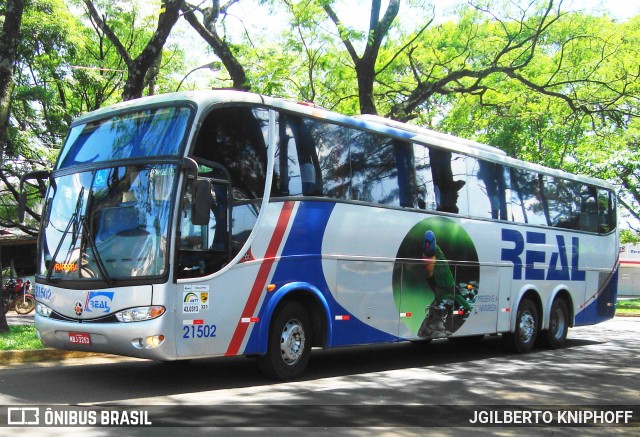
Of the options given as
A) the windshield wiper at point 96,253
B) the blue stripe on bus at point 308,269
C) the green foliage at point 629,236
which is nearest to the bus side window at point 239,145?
the blue stripe on bus at point 308,269

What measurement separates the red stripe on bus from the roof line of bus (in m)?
1.39

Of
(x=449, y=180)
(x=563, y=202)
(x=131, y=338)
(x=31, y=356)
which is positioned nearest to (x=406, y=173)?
(x=449, y=180)

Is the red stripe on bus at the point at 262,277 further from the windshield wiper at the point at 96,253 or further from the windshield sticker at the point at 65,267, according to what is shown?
the windshield sticker at the point at 65,267

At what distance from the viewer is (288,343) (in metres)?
9.23

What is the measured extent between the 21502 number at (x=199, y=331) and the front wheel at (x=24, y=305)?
16085 mm

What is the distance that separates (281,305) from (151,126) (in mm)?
2744

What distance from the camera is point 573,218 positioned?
51.5 feet

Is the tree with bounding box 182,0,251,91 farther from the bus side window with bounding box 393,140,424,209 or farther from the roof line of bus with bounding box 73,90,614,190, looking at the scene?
the bus side window with bounding box 393,140,424,209

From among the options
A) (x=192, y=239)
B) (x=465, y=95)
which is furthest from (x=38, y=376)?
(x=465, y=95)

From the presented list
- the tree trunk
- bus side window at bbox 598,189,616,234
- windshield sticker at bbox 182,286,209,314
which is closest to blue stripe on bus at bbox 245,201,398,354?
windshield sticker at bbox 182,286,209,314

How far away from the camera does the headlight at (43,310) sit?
852 centimetres

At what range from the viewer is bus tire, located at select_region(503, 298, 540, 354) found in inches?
544

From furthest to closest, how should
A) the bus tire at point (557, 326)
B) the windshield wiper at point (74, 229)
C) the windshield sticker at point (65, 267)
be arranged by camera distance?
the bus tire at point (557, 326)
the windshield wiper at point (74, 229)
the windshield sticker at point (65, 267)

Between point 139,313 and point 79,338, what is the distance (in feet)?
2.88
